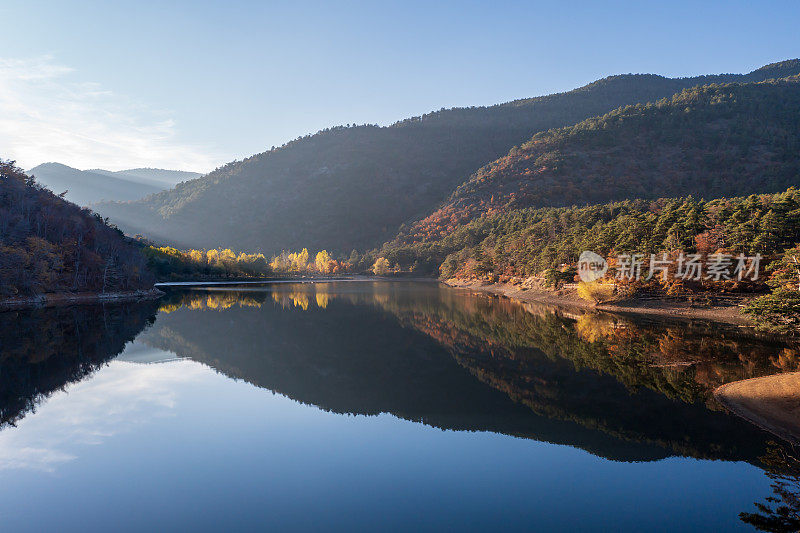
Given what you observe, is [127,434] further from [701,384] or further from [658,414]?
[701,384]

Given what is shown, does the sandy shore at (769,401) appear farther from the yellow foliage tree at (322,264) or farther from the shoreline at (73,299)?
the yellow foliage tree at (322,264)

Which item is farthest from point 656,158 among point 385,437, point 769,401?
point 385,437

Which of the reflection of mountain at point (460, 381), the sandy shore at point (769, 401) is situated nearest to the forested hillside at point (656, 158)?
the reflection of mountain at point (460, 381)

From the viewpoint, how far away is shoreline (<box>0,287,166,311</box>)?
47875mm

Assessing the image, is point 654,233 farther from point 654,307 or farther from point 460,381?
point 460,381

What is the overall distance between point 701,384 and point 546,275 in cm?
4175

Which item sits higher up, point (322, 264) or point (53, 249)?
point (53, 249)

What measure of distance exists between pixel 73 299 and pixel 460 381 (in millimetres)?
60064

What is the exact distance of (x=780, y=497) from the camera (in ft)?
33.4

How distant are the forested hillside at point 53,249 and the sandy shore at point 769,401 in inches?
2572

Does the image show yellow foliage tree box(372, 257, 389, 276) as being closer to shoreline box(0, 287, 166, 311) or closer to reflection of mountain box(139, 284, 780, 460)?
shoreline box(0, 287, 166, 311)

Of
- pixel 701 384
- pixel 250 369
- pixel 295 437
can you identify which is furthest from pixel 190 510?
pixel 701 384

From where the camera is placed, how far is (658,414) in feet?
51.5

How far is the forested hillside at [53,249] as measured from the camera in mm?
49381
